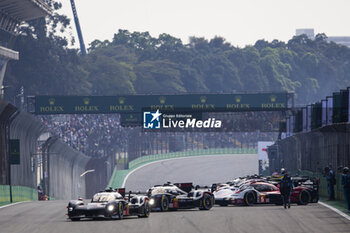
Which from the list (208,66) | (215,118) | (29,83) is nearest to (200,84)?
(208,66)

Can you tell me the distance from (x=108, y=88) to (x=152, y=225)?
10579cm

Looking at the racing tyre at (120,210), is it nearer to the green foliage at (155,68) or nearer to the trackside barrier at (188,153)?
the trackside barrier at (188,153)

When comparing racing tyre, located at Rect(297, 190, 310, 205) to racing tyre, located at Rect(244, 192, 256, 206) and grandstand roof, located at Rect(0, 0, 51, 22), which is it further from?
grandstand roof, located at Rect(0, 0, 51, 22)

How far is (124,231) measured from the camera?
19.0m

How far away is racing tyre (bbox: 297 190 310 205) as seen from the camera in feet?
90.9

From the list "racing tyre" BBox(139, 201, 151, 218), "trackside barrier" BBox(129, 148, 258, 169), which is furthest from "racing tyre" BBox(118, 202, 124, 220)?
"trackside barrier" BBox(129, 148, 258, 169)

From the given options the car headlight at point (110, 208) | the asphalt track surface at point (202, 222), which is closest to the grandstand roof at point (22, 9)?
the asphalt track surface at point (202, 222)

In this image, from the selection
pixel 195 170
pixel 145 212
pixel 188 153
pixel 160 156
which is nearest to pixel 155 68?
pixel 188 153

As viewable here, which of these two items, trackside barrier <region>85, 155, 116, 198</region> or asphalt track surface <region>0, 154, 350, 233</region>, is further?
trackside barrier <region>85, 155, 116, 198</region>

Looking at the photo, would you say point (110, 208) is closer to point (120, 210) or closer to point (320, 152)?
point (120, 210)

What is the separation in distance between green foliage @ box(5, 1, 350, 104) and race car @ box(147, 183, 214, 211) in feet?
230

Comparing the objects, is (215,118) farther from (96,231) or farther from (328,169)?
(96,231)

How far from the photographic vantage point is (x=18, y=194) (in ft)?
125

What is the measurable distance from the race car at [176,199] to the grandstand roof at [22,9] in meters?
42.5
